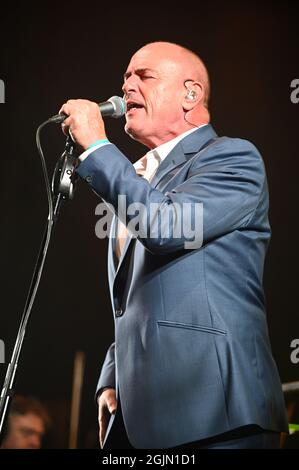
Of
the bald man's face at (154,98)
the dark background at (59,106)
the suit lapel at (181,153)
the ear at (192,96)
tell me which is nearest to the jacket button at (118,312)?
the suit lapel at (181,153)

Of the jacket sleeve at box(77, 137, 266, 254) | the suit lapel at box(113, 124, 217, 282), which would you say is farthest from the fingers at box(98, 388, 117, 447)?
the jacket sleeve at box(77, 137, 266, 254)

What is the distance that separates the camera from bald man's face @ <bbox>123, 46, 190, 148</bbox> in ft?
5.31

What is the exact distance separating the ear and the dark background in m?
0.76

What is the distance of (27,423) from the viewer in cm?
257

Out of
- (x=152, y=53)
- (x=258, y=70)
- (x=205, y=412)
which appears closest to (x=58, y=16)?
(x=258, y=70)

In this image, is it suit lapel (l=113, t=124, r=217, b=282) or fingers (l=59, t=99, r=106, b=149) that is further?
suit lapel (l=113, t=124, r=217, b=282)

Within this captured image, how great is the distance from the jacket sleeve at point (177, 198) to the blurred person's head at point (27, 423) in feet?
5.09

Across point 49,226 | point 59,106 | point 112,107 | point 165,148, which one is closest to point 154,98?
point 165,148

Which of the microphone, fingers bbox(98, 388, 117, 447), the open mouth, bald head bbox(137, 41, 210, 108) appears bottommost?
fingers bbox(98, 388, 117, 447)

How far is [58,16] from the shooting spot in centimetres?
262

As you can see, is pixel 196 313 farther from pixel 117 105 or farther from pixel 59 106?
pixel 59 106

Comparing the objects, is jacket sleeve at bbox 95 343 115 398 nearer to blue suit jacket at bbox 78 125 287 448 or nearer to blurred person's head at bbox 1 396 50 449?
blue suit jacket at bbox 78 125 287 448

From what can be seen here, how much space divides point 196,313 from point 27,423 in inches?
62.7

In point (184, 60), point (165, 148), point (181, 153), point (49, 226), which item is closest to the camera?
point (49, 226)
